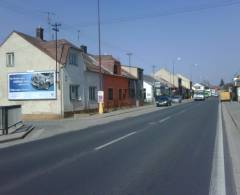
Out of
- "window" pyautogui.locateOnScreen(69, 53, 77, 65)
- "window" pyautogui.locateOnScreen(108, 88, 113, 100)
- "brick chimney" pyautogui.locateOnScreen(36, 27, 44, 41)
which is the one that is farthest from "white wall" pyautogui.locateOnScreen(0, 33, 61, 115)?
"window" pyautogui.locateOnScreen(108, 88, 113, 100)

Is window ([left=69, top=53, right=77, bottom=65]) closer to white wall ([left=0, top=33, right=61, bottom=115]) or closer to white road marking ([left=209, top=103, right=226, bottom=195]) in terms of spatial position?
white wall ([left=0, top=33, right=61, bottom=115])

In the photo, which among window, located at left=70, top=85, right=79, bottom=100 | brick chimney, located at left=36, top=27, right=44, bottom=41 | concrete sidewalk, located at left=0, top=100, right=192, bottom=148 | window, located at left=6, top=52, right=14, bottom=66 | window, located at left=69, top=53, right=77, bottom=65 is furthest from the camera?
brick chimney, located at left=36, top=27, right=44, bottom=41

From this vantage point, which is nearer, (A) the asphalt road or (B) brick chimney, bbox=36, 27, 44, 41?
(A) the asphalt road

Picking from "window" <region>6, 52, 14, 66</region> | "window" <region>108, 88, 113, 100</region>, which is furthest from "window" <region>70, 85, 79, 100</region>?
"window" <region>108, 88, 113, 100</region>

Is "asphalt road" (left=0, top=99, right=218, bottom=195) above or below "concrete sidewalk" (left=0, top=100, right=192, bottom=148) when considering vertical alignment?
above

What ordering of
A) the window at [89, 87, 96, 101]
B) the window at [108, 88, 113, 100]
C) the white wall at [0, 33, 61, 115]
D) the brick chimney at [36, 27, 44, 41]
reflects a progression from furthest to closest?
the window at [108, 88, 113, 100] → the brick chimney at [36, 27, 44, 41] → the window at [89, 87, 96, 101] → the white wall at [0, 33, 61, 115]

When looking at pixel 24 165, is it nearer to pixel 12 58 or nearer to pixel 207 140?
pixel 207 140

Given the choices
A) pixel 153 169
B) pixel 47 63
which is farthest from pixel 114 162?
pixel 47 63

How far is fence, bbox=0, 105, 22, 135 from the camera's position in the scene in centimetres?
2458

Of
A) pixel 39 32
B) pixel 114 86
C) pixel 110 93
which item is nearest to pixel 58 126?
pixel 39 32

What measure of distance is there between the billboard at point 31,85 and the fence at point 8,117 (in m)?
16.2

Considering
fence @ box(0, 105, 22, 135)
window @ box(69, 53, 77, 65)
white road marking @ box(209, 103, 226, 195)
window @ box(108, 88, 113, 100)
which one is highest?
window @ box(69, 53, 77, 65)

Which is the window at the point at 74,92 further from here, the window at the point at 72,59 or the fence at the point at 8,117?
the fence at the point at 8,117

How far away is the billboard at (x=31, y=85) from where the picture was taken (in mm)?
44219
